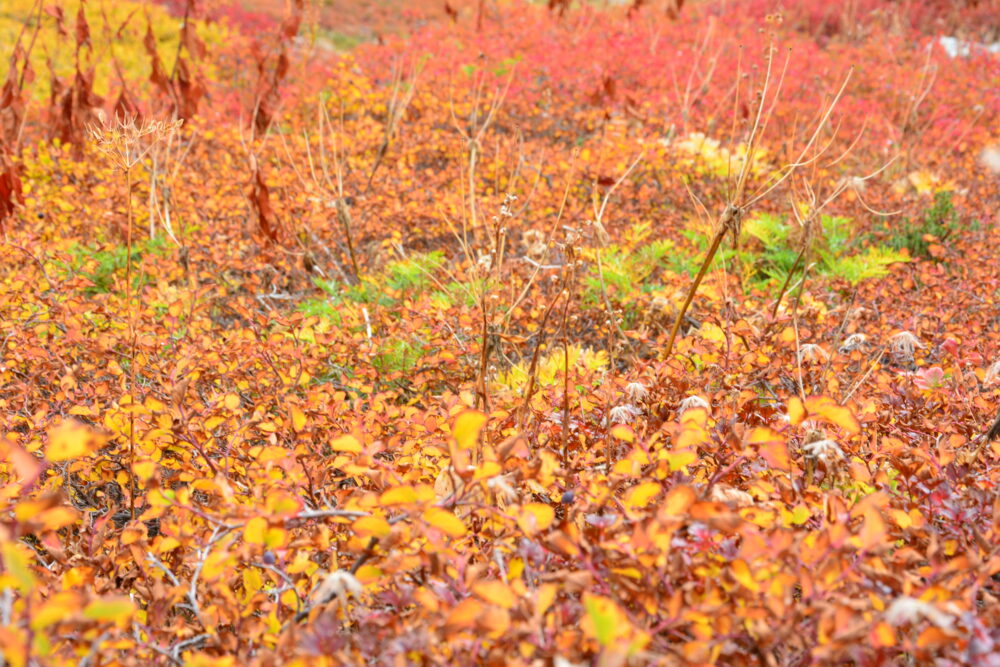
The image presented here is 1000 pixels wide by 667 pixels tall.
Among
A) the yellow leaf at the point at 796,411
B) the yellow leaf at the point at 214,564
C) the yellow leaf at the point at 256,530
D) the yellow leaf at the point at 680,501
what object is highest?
the yellow leaf at the point at 796,411

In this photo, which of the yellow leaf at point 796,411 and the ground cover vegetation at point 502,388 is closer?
the ground cover vegetation at point 502,388

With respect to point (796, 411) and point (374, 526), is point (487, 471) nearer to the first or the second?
point (374, 526)

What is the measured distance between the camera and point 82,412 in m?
2.00

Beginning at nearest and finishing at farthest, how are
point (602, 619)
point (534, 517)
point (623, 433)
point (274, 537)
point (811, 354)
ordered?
point (602, 619)
point (274, 537)
point (534, 517)
point (623, 433)
point (811, 354)

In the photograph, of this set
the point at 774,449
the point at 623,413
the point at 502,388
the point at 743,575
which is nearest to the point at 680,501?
the point at 743,575

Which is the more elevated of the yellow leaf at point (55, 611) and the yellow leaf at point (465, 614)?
the yellow leaf at point (55, 611)

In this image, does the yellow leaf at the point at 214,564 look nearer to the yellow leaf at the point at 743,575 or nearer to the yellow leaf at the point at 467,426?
the yellow leaf at the point at 467,426

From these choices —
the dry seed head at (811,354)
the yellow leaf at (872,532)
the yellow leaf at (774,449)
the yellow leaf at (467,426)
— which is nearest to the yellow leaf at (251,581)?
the yellow leaf at (467,426)

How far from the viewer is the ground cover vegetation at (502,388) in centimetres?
110

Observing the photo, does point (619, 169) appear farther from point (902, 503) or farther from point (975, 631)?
point (975, 631)

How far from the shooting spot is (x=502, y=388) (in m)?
2.60

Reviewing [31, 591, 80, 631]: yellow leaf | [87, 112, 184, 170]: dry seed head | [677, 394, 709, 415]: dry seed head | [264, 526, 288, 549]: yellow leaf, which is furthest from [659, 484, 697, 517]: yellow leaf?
[87, 112, 184, 170]: dry seed head

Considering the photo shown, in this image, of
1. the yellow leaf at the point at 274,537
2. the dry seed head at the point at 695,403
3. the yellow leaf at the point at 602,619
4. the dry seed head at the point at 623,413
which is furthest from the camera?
the dry seed head at the point at 623,413

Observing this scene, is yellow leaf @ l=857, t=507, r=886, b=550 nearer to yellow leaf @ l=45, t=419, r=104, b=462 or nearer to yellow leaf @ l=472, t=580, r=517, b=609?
yellow leaf @ l=472, t=580, r=517, b=609
